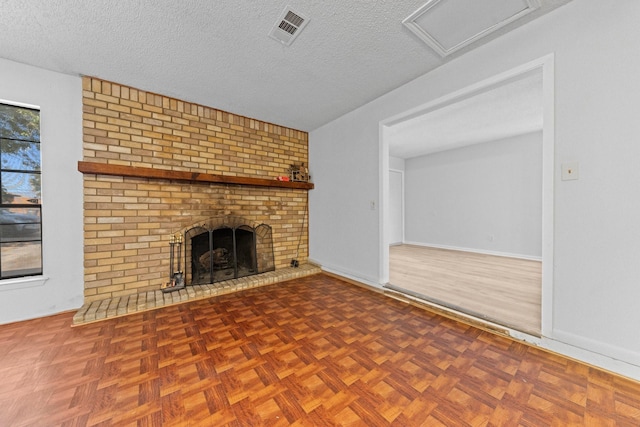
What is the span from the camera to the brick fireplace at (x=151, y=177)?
2.59 m

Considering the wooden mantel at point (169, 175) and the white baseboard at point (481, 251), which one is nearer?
the wooden mantel at point (169, 175)

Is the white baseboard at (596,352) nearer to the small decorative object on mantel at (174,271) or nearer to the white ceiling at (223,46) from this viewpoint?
the white ceiling at (223,46)

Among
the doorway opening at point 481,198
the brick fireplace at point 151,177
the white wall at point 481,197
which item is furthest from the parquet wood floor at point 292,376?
the white wall at point 481,197

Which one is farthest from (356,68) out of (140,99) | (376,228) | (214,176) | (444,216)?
(444,216)

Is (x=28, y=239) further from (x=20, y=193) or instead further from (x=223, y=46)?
(x=223, y=46)

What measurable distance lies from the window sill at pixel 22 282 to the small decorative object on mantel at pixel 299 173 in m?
3.25

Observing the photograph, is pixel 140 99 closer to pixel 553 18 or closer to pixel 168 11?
pixel 168 11

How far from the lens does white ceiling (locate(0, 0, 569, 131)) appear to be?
1.68m

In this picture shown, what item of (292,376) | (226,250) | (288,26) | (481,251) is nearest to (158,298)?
(226,250)

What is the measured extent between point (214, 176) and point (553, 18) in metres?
3.68

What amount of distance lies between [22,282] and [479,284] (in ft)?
17.1

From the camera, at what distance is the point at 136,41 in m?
2.00

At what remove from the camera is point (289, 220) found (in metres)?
4.16

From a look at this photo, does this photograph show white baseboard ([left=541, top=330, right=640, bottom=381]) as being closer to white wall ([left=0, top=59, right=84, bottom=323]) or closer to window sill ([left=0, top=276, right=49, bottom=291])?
Result: white wall ([left=0, top=59, right=84, bottom=323])
